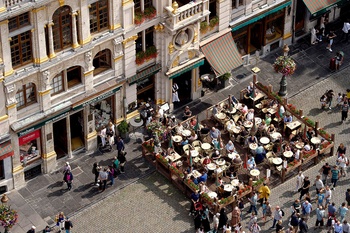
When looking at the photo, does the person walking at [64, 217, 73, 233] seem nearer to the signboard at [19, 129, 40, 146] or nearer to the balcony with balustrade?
the signboard at [19, 129, 40, 146]

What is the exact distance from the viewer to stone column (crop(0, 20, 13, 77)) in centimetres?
7112

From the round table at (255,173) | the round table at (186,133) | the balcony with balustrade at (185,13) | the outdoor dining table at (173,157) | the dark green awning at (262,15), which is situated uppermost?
the balcony with balustrade at (185,13)

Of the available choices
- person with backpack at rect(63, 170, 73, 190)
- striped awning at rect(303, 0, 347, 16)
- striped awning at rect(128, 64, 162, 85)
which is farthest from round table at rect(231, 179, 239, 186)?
striped awning at rect(303, 0, 347, 16)

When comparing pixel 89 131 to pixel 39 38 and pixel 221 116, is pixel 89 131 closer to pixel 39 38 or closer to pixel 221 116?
pixel 39 38

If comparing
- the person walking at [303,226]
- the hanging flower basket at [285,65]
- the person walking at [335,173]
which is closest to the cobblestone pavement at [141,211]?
the person walking at [303,226]

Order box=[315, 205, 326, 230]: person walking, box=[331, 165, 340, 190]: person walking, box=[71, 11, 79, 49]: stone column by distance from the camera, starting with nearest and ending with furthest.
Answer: box=[71, 11, 79, 49]: stone column < box=[315, 205, 326, 230]: person walking < box=[331, 165, 340, 190]: person walking

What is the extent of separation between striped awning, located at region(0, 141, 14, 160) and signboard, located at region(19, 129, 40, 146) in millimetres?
1351

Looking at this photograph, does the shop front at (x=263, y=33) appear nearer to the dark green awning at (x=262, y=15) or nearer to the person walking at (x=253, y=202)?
the dark green awning at (x=262, y=15)

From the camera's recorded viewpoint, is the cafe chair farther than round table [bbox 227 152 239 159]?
Yes

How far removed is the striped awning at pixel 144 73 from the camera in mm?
81406

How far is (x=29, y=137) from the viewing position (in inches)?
3049

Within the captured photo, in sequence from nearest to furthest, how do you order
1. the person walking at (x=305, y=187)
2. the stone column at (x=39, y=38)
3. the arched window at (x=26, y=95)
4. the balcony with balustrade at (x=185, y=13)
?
the stone column at (x=39, y=38), the arched window at (x=26, y=95), the person walking at (x=305, y=187), the balcony with balustrade at (x=185, y=13)

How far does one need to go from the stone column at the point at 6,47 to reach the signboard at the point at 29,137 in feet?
19.7

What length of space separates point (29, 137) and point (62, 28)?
8797mm
